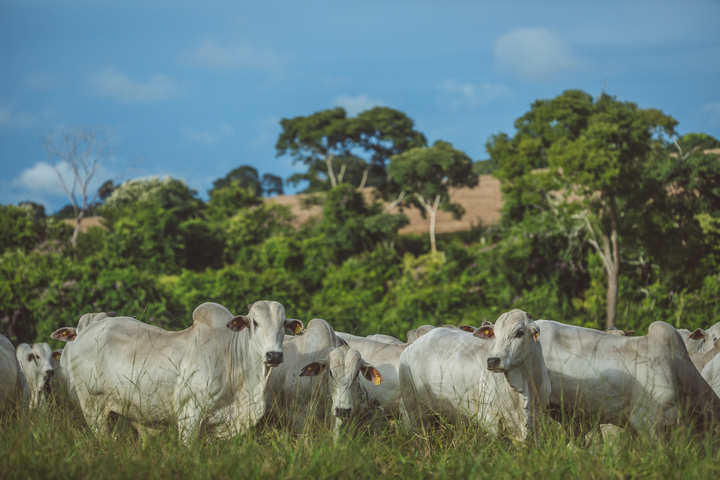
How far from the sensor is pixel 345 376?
5082 mm

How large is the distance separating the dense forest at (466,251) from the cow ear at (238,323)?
9655 mm

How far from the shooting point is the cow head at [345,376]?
4988 millimetres

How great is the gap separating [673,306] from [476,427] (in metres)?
14.0

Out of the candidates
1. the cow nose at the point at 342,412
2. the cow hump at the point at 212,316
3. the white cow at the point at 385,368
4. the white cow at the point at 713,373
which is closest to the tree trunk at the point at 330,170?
the white cow at the point at 385,368

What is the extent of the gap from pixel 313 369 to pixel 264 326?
0.61m

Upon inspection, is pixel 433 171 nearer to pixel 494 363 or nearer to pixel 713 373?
pixel 713 373

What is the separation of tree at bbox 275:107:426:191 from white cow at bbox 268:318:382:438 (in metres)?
24.7

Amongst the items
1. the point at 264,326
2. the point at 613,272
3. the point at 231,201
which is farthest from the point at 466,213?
the point at 264,326

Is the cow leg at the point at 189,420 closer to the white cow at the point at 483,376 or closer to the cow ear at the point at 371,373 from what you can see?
the cow ear at the point at 371,373

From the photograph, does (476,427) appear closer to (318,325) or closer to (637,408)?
(637,408)

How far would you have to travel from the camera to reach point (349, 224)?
24.0 m

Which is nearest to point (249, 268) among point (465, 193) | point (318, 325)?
point (318, 325)

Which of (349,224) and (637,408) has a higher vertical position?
(349,224)

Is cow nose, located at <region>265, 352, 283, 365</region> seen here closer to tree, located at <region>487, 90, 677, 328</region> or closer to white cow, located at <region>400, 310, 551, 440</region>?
white cow, located at <region>400, 310, 551, 440</region>
